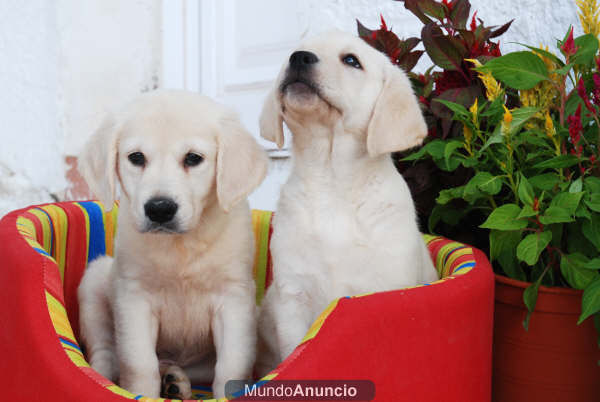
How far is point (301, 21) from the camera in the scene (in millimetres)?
3521

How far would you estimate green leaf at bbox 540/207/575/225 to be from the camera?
1.50m

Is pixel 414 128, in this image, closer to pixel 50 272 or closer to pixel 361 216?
pixel 361 216

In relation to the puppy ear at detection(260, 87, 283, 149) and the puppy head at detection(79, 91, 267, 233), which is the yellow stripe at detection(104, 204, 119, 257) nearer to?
the puppy head at detection(79, 91, 267, 233)

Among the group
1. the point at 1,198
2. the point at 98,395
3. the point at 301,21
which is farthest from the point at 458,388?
the point at 1,198

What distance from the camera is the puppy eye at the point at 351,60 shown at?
1.71 meters

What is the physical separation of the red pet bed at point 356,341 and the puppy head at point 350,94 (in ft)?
1.53

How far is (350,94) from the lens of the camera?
1647 millimetres

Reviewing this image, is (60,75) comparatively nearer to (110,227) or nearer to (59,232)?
(110,227)

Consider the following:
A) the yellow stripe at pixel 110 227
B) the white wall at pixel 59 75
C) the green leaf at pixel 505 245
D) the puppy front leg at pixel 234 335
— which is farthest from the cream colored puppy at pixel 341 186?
the white wall at pixel 59 75

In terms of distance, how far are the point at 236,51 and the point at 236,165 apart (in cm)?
260

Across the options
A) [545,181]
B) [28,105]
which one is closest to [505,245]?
[545,181]

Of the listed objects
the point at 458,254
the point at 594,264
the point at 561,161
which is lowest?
the point at 458,254

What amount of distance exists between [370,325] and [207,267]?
0.70 meters

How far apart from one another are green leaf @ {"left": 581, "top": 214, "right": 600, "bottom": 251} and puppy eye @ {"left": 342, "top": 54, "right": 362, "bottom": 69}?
84 cm
